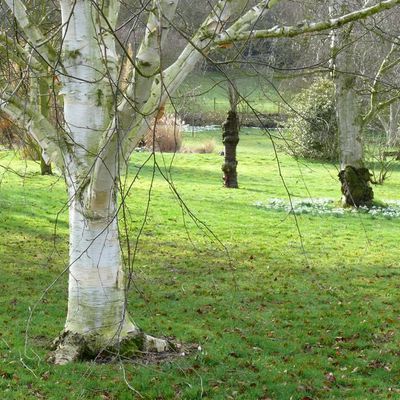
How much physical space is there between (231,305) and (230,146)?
45.6 ft

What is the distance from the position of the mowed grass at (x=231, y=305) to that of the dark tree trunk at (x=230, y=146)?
187 inches

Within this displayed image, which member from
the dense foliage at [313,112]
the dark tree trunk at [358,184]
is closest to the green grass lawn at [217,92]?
the dark tree trunk at [358,184]

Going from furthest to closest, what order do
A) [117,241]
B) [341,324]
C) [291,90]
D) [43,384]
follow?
[291,90]
[341,324]
[117,241]
[43,384]

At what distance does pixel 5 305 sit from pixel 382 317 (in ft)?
17.4

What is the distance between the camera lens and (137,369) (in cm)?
706

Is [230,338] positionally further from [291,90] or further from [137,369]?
[291,90]

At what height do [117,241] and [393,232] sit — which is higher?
[117,241]

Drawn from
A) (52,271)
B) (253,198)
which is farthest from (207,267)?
(253,198)

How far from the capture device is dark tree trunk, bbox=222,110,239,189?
23.2 meters

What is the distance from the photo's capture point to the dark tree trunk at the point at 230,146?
23219 millimetres

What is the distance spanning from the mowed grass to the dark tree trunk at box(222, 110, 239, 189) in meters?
4.76

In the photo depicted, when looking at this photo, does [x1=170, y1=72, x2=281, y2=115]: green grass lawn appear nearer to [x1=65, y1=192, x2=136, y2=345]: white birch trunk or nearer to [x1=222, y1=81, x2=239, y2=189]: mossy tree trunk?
[x1=222, y1=81, x2=239, y2=189]: mossy tree trunk

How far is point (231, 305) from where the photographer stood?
32.3 ft

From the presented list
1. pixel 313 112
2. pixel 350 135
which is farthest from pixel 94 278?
pixel 313 112
